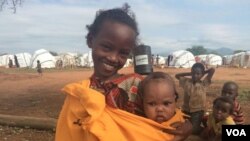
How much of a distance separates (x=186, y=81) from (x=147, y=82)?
11.4ft

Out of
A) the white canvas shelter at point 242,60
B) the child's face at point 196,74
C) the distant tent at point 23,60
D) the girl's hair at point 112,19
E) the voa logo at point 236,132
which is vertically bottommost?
the white canvas shelter at point 242,60

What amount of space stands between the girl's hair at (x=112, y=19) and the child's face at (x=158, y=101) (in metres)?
0.27

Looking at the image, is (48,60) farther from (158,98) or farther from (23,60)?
(158,98)

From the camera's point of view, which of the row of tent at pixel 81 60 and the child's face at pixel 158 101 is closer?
the child's face at pixel 158 101

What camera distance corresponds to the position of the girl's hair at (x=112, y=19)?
173 cm

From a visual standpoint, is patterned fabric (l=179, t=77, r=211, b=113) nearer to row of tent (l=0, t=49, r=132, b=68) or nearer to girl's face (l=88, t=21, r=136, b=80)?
girl's face (l=88, t=21, r=136, b=80)

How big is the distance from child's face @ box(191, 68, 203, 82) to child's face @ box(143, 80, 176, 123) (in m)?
3.30

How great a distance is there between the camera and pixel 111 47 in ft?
5.53

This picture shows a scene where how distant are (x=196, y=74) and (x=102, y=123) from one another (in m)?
3.53

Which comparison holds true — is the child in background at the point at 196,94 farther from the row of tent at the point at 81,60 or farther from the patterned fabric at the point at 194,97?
the row of tent at the point at 81,60

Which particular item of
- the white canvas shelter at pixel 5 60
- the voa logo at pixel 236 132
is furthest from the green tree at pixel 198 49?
the voa logo at pixel 236 132

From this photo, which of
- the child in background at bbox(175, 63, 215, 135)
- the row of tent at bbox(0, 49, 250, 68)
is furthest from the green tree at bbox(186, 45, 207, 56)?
the child in background at bbox(175, 63, 215, 135)

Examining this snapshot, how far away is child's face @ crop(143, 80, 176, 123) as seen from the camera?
163 cm

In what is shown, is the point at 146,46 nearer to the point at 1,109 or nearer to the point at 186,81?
the point at 186,81
